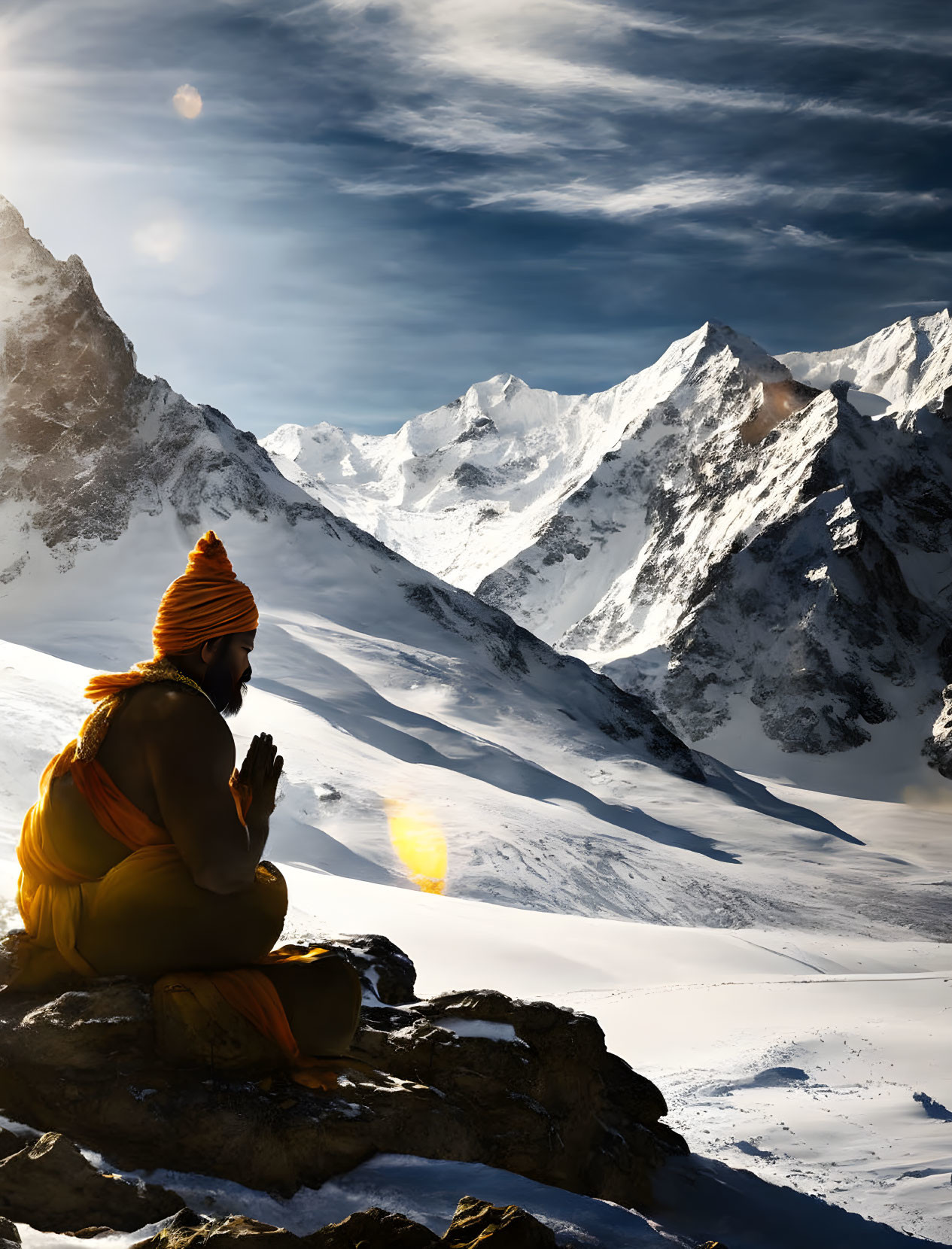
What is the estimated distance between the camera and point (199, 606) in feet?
10.6

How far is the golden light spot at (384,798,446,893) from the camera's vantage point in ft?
102

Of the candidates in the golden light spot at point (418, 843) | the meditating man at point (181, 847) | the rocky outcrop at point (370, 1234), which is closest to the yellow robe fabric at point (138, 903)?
the meditating man at point (181, 847)

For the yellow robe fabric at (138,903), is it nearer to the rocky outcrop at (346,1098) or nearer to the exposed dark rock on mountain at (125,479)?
the rocky outcrop at (346,1098)

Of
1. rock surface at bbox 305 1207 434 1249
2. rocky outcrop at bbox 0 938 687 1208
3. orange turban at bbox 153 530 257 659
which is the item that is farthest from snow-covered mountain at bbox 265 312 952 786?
rock surface at bbox 305 1207 434 1249

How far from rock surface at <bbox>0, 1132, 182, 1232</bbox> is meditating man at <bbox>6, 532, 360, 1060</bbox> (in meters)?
0.50

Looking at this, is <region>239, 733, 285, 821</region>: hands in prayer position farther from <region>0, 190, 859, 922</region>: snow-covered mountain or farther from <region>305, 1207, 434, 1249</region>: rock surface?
<region>0, 190, 859, 922</region>: snow-covered mountain

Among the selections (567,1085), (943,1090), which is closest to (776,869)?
(943,1090)

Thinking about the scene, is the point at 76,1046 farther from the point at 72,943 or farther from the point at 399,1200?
the point at 399,1200

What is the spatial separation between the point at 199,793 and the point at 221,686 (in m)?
0.47

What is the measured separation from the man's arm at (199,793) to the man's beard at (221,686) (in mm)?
256

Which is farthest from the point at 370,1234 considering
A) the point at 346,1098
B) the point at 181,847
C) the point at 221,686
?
the point at 221,686

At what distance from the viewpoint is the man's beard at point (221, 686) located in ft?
10.7

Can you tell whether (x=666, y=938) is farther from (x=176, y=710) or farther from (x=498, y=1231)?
(x=176, y=710)

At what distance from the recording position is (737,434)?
14088 cm
